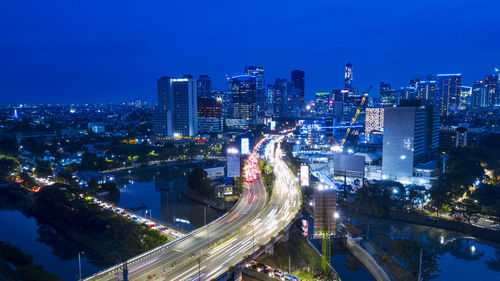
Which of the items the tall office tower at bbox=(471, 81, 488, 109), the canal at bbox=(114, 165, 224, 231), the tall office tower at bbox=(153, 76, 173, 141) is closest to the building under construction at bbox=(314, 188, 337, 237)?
the canal at bbox=(114, 165, 224, 231)

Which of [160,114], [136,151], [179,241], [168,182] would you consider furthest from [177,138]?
[179,241]

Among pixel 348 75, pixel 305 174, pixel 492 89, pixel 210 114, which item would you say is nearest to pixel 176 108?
pixel 210 114

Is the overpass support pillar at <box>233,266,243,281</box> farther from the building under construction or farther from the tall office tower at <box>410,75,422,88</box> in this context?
the tall office tower at <box>410,75,422,88</box>

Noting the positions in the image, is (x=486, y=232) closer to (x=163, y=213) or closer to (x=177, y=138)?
(x=163, y=213)

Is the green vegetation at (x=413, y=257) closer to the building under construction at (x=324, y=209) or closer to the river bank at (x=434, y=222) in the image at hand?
the building under construction at (x=324, y=209)

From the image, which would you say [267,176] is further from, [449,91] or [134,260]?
[449,91]
